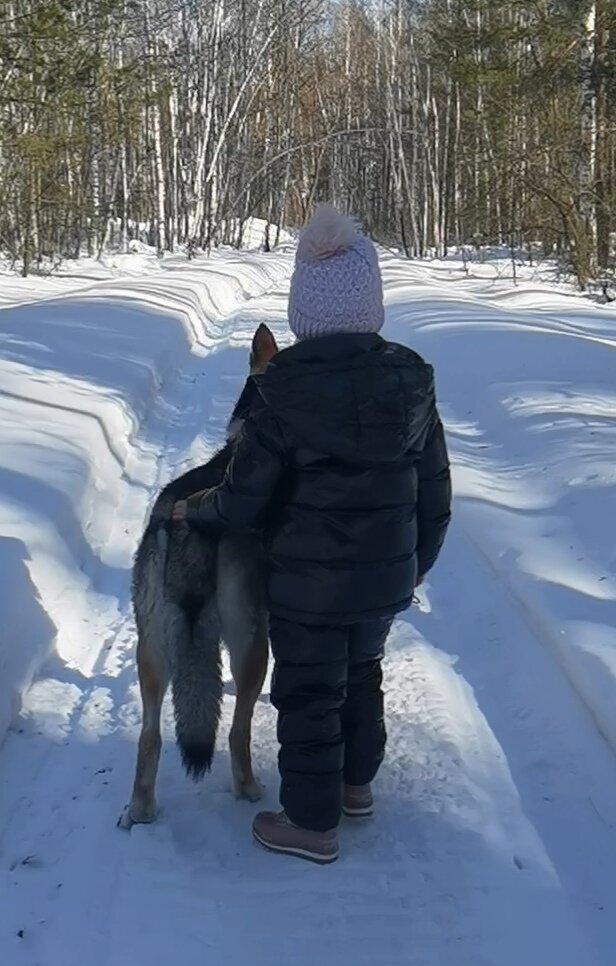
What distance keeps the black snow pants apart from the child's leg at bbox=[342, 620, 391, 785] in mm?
84

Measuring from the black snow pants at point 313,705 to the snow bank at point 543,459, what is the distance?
1006 mm

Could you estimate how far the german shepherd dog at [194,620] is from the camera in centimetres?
272

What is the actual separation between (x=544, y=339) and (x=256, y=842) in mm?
9122

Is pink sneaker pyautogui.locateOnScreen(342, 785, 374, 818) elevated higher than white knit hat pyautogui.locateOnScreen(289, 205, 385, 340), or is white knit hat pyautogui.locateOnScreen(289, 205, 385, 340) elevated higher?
white knit hat pyautogui.locateOnScreen(289, 205, 385, 340)

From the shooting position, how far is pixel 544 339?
11109mm

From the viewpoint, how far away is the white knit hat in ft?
8.48

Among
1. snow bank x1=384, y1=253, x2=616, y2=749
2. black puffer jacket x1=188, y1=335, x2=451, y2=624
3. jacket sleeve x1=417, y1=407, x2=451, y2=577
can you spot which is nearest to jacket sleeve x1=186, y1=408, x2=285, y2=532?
black puffer jacket x1=188, y1=335, x2=451, y2=624

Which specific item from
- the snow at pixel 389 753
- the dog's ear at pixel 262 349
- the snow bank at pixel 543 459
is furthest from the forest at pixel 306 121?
the dog's ear at pixel 262 349

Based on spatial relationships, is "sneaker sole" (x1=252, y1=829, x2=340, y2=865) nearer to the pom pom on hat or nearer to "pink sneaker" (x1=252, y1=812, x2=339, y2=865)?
"pink sneaker" (x1=252, y1=812, x2=339, y2=865)

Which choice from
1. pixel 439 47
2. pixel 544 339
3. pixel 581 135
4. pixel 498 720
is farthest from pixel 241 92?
pixel 498 720

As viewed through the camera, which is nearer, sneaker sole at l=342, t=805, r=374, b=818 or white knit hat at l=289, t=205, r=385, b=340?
white knit hat at l=289, t=205, r=385, b=340

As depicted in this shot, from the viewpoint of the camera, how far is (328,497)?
8.49 feet

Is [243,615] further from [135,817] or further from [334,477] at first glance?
[135,817]

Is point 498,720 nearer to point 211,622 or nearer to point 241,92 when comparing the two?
point 211,622
